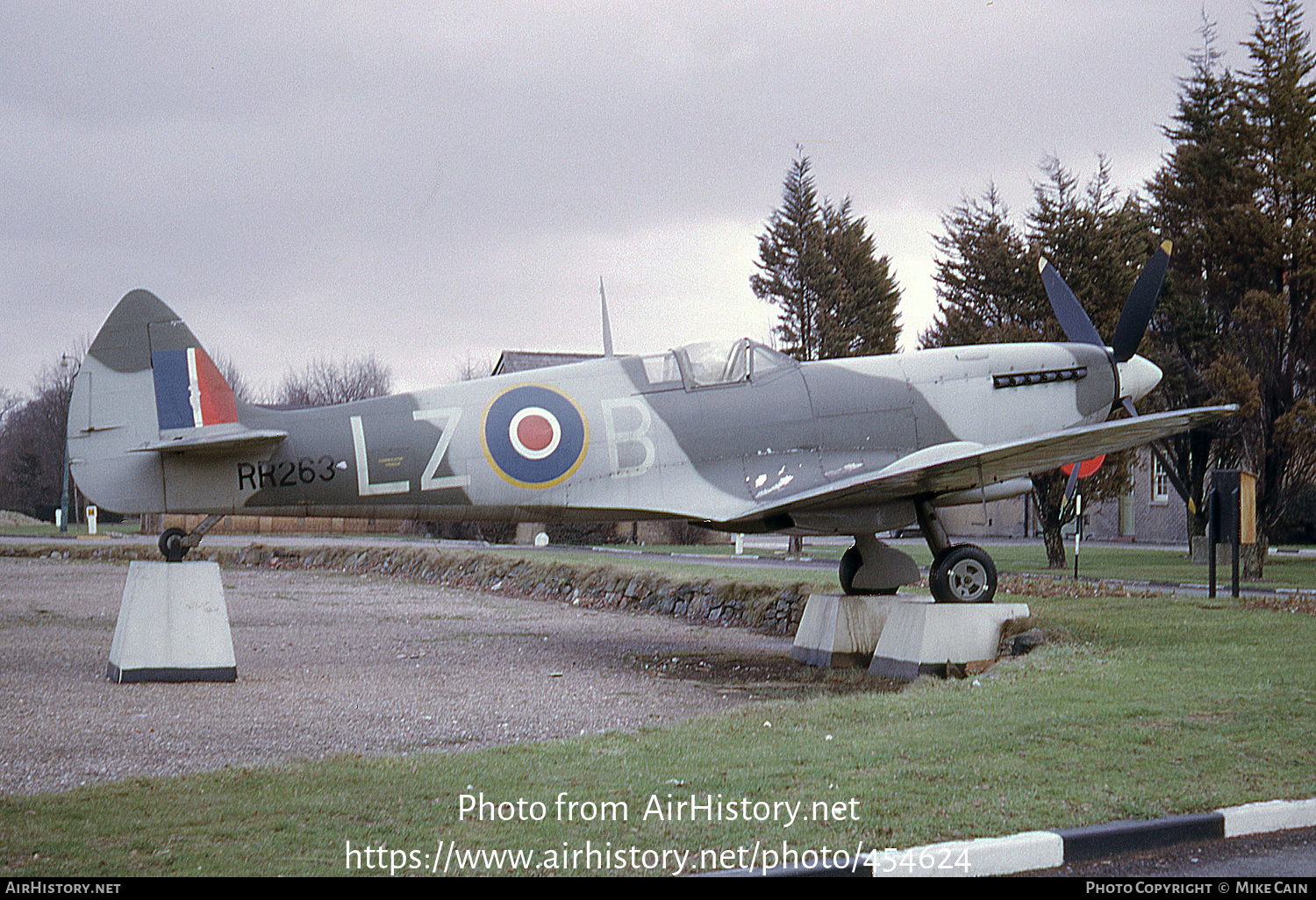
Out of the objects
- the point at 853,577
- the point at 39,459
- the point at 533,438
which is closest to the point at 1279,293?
the point at 853,577

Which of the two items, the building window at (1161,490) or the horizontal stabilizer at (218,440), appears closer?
the horizontal stabilizer at (218,440)

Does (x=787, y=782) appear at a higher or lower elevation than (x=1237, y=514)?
lower

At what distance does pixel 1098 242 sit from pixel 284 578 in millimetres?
17955

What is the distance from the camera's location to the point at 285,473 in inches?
356

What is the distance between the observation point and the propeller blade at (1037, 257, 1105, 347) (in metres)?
11.1

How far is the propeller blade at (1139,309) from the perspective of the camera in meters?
10.7

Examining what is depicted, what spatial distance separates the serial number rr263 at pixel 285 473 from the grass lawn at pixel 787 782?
374cm

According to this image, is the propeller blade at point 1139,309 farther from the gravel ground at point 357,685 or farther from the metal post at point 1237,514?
the gravel ground at point 357,685

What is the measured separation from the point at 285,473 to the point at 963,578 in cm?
585

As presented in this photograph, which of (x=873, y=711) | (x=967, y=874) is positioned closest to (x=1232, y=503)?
(x=873, y=711)

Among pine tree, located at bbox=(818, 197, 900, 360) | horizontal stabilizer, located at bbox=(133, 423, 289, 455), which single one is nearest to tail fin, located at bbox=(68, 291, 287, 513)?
horizontal stabilizer, located at bbox=(133, 423, 289, 455)

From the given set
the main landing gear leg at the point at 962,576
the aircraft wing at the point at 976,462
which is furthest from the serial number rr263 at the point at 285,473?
the main landing gear leg at the point at 962,576

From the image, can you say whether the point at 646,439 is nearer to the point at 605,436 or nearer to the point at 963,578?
the point at 605,436

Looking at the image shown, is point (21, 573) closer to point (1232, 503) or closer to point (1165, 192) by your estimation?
point (1232, 503)
